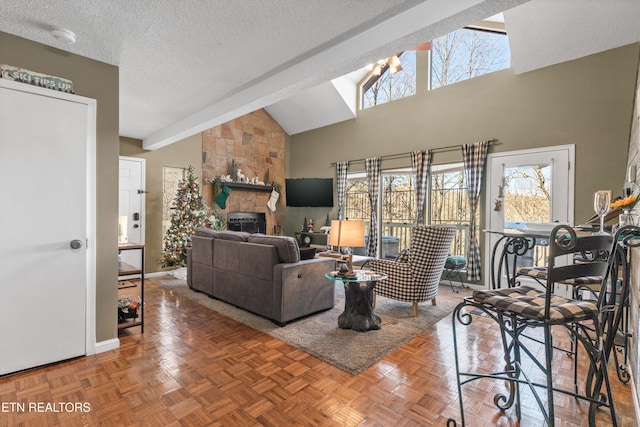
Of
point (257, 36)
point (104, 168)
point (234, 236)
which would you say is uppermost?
point (257, 36)

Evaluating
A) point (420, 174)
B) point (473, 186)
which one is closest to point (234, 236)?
point (420, 174)

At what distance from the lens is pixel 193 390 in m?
1.99

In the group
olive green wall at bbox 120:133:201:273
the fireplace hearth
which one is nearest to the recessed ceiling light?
olive green wall at bbox 120:133:201:273

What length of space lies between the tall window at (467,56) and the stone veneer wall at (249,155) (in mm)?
3667

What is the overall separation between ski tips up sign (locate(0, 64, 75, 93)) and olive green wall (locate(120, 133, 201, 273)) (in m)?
3.28

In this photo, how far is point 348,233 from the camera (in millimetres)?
2834

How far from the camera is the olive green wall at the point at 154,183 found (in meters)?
5.48

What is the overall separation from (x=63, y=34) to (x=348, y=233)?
8.33 ft

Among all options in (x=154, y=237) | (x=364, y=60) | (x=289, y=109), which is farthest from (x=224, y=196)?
(x=364, y=60)

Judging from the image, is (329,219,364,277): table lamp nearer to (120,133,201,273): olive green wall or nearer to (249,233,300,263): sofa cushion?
(249,233,300,263): sofa cushion

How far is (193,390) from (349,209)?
198 inches

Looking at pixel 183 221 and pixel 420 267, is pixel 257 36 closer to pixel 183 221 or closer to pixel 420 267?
pixel 420 267

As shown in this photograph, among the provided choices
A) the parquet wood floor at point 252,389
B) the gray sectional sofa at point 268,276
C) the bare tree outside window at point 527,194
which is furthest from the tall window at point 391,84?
the parquet wood floor at point 252,389

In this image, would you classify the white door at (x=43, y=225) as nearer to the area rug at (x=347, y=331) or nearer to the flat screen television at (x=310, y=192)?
the area rug at (x=347, y=331)
